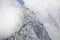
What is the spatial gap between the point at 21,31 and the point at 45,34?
6.63 m

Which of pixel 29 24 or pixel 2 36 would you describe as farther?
pixel 29 24

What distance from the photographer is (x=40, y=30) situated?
53.9 metres

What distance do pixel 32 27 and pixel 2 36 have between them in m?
8.44

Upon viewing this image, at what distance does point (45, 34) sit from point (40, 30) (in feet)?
6.00

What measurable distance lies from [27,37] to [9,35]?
5.14 metres

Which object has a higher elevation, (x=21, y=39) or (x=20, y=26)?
(x=20, y=26)

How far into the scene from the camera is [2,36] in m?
53.7

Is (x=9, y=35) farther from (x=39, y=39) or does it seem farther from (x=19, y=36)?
(x=39, y=39)

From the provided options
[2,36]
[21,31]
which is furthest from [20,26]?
[2,36]

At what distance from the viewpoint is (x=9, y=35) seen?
54000 mm

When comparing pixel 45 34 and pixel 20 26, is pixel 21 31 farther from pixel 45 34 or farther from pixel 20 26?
pixel 45 34

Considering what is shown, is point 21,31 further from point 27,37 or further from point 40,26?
point 40,26

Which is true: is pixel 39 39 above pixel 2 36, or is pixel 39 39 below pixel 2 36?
below


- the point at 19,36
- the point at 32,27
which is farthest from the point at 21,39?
the point at 32,27
